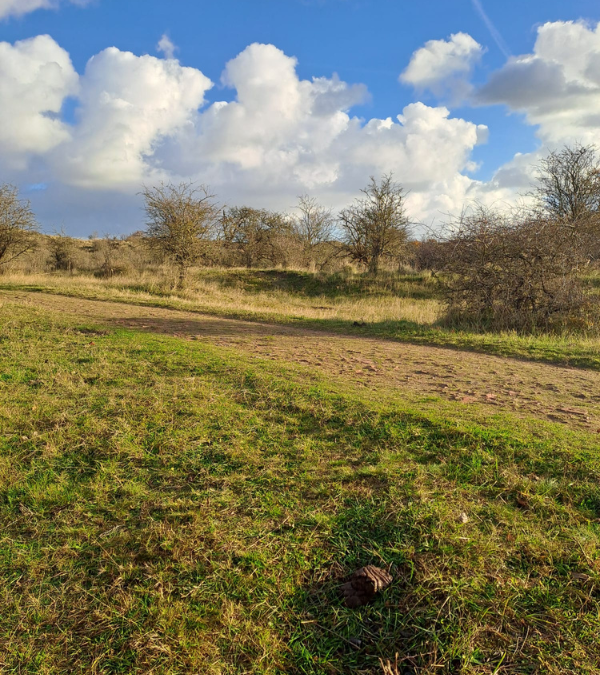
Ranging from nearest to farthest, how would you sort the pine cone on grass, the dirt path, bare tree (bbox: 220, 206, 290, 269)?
1. the pine cone on grass
2. the dirt path
3. bare tree (bbox: 220, 206, 290, 269)

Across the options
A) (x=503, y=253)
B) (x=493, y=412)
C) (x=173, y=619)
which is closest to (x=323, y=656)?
(x=173, y=619)

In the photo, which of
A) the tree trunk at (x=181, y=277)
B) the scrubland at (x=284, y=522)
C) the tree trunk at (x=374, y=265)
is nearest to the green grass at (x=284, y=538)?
the scrubland at (x=284, y=522)

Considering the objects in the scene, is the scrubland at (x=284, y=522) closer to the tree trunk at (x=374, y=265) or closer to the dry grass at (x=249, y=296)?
the dry grass at (x=249, y=296)

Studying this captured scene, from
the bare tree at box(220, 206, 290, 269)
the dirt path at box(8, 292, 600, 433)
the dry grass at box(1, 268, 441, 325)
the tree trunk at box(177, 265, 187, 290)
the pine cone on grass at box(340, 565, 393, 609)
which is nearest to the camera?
the pine cone on grass at box(340, 565, 393, 609)

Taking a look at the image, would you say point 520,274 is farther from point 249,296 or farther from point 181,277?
point 181,277

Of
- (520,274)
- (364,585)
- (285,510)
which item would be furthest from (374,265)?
(364,585)

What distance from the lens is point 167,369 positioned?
20.0 ft

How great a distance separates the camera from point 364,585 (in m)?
2.39

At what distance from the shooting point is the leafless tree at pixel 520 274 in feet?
37.0

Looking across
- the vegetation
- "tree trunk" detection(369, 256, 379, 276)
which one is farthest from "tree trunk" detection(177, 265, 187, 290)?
the vegetation

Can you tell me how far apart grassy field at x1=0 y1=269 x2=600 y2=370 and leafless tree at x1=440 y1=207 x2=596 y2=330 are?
838 mm

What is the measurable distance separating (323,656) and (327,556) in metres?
0.59

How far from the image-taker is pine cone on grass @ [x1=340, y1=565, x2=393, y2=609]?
2355mm

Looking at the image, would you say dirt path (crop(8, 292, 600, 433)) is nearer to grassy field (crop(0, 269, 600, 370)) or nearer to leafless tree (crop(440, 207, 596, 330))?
grassy field (crop(0, 269, 600, 370))
